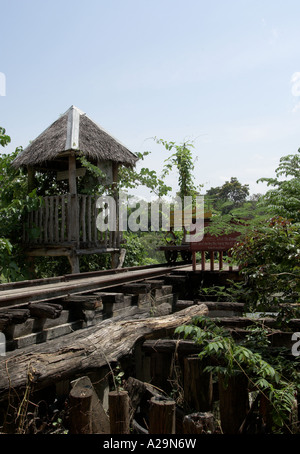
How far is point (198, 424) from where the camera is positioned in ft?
8.11

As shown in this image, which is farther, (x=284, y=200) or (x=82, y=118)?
(x=82, y=118)

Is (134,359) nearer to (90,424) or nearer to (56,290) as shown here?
(56,290)

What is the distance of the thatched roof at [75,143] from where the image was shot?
1017 cm

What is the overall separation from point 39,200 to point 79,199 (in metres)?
1.00

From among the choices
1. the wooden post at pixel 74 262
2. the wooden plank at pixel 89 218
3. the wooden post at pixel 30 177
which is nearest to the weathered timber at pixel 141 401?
the wooden post at pixel 74 262

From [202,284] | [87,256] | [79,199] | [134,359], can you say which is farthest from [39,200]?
[134,359]

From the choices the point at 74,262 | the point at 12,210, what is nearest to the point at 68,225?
the point at 74,262

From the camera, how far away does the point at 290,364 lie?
3289mm

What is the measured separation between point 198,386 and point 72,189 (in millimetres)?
7693

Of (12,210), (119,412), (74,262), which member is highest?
(12,210)

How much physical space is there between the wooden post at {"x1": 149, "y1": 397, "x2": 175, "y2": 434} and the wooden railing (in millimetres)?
7597

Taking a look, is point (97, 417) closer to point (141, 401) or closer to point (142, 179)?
point (141, 401)

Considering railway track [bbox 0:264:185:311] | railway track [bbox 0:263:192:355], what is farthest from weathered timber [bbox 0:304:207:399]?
railway track [bbox 0:264:185:311]

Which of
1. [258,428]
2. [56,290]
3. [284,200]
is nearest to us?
[258,428]
